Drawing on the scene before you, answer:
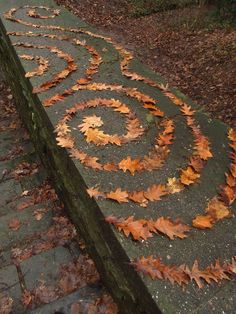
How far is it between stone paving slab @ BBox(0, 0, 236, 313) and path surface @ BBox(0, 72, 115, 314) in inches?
6.3

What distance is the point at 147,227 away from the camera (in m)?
2.22

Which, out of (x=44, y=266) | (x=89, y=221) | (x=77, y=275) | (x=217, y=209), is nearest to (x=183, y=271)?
(x=217, y=209)

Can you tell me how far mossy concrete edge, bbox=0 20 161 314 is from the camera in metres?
2.08

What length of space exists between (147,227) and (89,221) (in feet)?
1.80

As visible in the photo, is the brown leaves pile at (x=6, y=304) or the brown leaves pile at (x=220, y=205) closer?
the brown leaves pile at (x=220, y=205)

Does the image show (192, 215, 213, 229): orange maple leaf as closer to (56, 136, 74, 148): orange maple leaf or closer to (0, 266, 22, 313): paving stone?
(56, 136, 74, 148): orange maple leaf

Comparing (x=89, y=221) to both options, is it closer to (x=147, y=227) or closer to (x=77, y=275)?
(x=77, y=275)

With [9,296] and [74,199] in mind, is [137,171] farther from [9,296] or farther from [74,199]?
[9,296]

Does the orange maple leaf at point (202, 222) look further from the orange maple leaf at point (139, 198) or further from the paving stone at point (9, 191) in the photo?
the paving stone at point (9, 191)

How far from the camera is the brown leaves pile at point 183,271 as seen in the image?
197cm

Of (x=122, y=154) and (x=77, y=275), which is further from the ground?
(x=122, y=154)

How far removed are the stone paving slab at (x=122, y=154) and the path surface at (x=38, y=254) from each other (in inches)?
6.3

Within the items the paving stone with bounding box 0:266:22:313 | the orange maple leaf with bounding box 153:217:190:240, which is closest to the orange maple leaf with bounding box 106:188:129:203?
the orange maple leaf with bounding box 153:217:190:240

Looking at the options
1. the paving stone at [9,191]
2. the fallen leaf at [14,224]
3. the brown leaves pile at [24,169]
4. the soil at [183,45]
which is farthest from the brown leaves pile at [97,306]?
the soil at [183,45]
